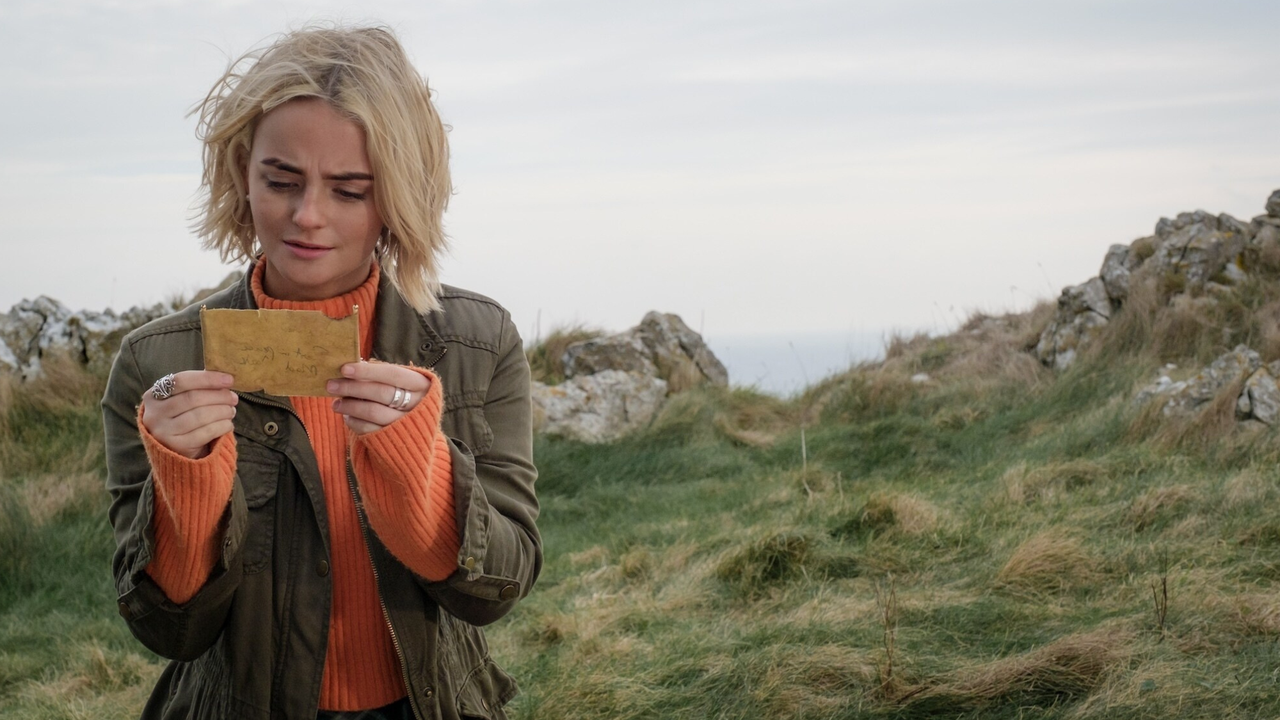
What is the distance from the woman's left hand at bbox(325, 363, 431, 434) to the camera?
67.0 inches

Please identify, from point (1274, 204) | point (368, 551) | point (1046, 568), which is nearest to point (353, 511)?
point (368, 551)

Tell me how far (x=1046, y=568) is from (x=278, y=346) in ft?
10.1

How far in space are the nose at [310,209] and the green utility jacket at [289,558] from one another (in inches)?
9.8

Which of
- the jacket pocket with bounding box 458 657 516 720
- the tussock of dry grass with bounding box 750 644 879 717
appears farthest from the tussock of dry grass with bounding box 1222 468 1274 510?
the jacket pocket with bounding box 458 657 516 720

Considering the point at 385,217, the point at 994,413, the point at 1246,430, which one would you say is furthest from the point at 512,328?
the point at 994,413

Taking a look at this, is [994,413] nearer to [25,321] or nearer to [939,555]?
[939,555]

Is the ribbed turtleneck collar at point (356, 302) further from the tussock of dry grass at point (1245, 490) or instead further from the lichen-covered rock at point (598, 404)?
the lichen-covered rock at point (598, 404)

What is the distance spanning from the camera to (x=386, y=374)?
1.71 m

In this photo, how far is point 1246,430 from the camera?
5480 mm

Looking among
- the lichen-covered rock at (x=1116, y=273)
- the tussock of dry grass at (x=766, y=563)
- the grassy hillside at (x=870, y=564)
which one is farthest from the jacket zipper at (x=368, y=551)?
the lichen-covered rock at (x=1116, y=273)

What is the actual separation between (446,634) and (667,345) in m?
7.57

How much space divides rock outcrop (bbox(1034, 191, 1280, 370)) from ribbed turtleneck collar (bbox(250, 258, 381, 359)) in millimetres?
7033

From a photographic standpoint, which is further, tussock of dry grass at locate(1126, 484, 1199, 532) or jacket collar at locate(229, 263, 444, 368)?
tussock of dry grass at locate(1126, 484, 1199, 532)

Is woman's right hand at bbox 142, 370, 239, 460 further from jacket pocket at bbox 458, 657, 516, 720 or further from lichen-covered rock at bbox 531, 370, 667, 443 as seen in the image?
lichen-covered rock at bbox 531, 370, 667, 443
